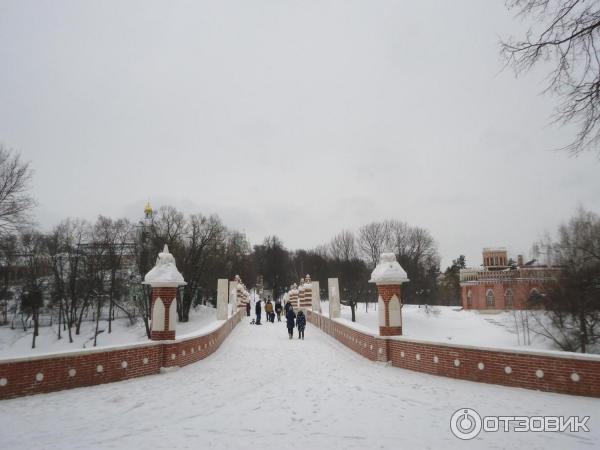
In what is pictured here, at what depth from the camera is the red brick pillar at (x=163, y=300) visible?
10.9 metres

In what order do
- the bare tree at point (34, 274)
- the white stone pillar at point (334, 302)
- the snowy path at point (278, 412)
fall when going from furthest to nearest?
the bare tree at point (34, 274) → the white stone pillar at point (334, 302) → the snowy path at point (278, 412)

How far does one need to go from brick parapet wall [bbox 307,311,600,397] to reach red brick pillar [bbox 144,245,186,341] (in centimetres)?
567

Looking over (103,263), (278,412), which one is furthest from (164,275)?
(103,263)

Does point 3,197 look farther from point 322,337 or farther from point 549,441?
point 549,441

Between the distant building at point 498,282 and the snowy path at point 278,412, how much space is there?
38565 mm

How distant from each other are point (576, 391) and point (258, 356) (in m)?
8.56

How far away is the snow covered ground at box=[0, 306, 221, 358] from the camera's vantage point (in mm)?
38188

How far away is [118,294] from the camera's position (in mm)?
41125

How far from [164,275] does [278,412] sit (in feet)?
19.9

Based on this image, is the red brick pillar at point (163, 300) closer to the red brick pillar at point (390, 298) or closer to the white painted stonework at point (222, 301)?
the red brick pillar at point (390, 298)

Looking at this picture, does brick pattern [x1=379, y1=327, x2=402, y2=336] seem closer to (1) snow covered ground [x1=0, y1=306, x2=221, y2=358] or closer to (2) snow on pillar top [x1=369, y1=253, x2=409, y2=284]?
Answer: (2) snow on pillar top [x1=369, y1=253, x2=409, y2=284]

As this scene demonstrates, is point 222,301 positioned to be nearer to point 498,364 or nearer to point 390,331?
point 390,331

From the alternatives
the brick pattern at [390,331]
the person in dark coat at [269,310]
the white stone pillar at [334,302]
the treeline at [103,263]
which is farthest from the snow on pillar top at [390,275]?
the treeline at [103,263]

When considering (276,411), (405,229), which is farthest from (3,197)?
(405,229)
